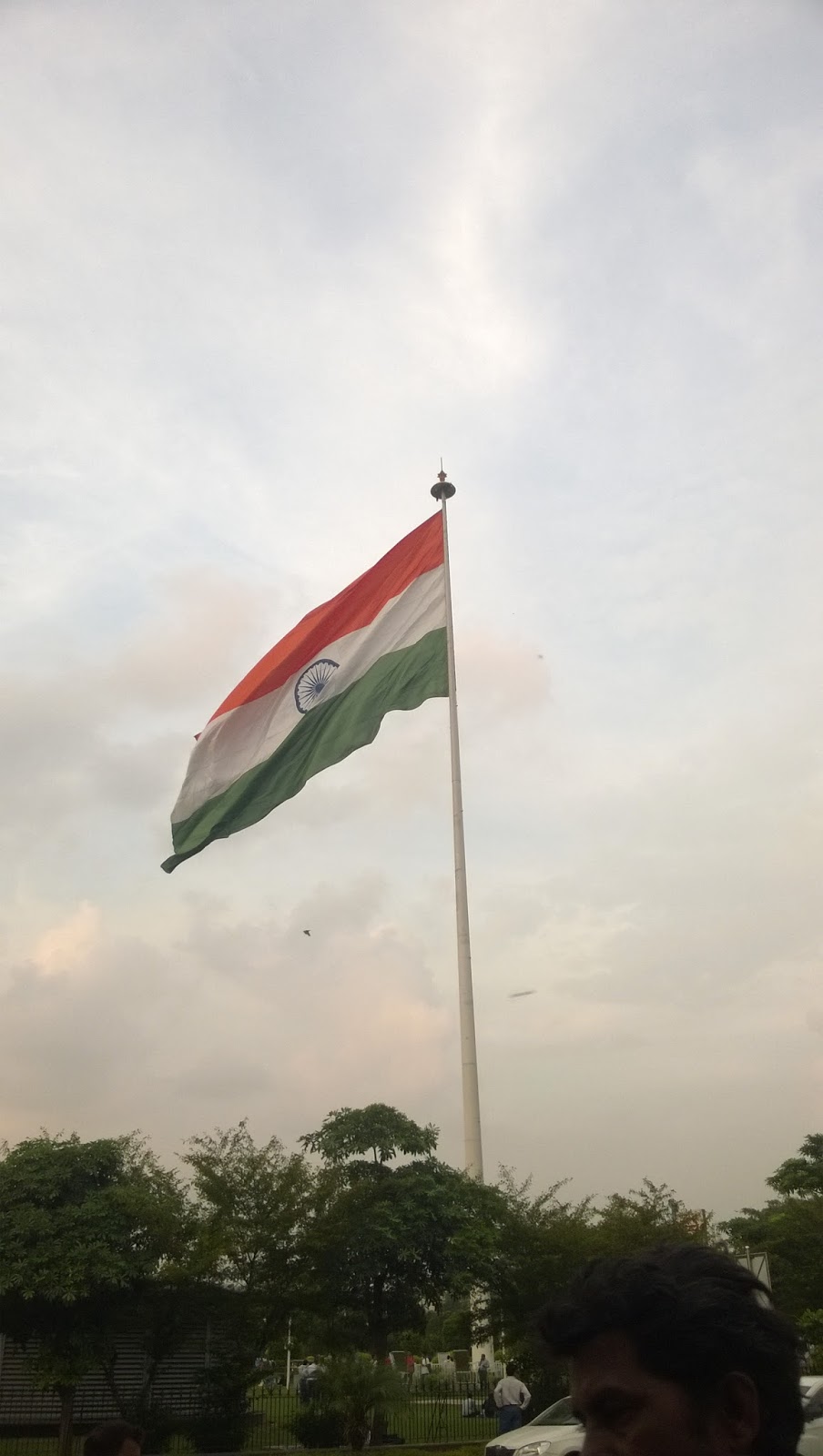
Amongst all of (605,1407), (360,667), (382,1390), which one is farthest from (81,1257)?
(605,1407)

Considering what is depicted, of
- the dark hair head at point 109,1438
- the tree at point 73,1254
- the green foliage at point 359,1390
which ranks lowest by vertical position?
the dark hair head at point 109,1438

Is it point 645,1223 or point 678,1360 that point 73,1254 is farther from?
point 678,1360

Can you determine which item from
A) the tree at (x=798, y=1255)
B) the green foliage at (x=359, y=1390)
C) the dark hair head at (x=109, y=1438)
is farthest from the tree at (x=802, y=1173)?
the dark hair head at (x=109, y=1438)

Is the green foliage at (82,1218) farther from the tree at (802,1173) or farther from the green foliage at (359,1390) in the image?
the tree at (802,1173)

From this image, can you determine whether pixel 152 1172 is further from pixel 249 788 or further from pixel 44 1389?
pixel 249 788

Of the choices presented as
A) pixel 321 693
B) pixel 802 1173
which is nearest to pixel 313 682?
pixel 321 693
